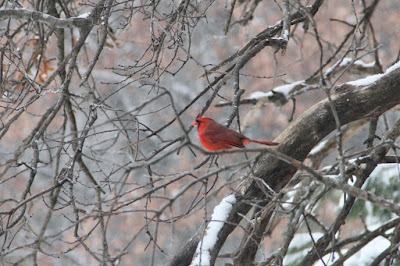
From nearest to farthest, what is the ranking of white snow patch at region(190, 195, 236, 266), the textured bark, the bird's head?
white snow patch at region(190, 195, 236, 266) → the textured bark → the bird's head

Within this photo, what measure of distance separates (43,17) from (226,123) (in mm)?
1332

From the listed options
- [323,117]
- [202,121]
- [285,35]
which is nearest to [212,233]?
[202,121]

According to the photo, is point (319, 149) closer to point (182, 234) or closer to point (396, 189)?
point (396, 189)

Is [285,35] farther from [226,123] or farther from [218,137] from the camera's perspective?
[218,137]

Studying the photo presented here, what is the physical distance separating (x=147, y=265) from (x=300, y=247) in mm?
6839

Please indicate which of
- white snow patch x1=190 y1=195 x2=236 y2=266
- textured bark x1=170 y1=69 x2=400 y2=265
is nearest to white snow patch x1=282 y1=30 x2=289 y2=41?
textured bark x1=170 y1=69 x2=400 y2=265

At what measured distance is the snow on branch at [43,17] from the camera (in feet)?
10.4

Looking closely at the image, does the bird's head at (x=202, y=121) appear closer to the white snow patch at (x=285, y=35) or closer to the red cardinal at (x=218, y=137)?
the red cardinal at (x=218, y=137)

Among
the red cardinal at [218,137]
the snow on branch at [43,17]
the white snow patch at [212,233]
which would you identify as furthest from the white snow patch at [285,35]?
the snow on branch at [43,17]

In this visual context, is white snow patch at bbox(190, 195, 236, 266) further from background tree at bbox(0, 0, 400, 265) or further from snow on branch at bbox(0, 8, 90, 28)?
snow on branch at bbox(0, 8, 90, 28)

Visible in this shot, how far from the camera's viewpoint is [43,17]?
3295 mm

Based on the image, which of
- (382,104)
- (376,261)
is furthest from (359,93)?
(376,261)

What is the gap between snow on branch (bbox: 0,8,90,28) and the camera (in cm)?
316

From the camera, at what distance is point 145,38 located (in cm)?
1088
